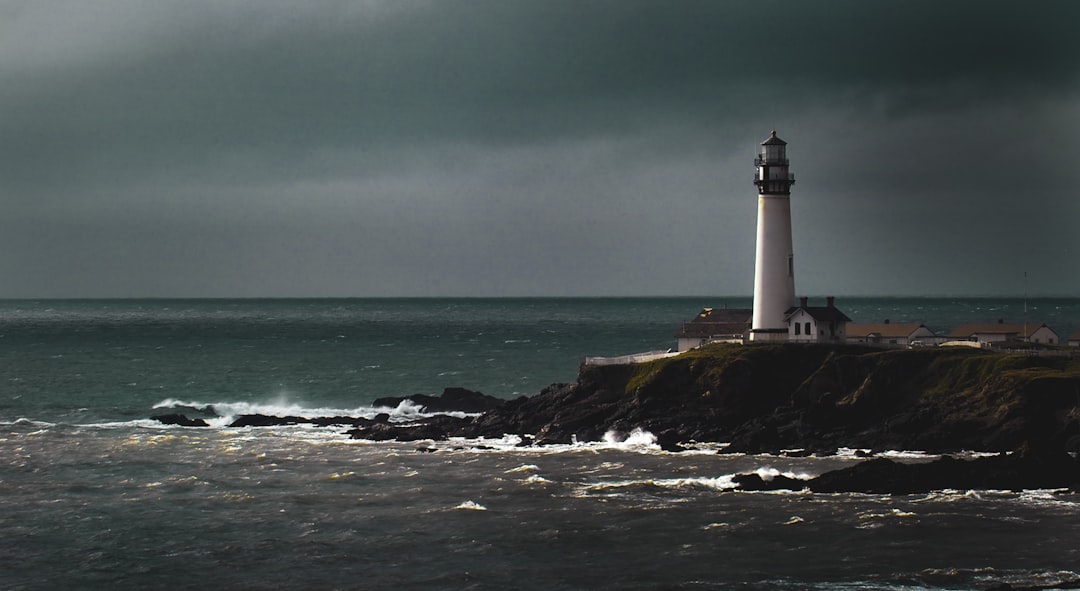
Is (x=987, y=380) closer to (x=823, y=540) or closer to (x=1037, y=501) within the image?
(x=1037, y=501)

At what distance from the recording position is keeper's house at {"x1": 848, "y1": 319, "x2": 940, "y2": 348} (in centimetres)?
7194

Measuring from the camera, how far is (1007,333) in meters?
76.4

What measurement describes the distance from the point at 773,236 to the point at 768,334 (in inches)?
256

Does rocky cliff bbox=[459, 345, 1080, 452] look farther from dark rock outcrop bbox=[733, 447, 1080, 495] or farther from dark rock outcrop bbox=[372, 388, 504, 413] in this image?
dark rock outcrop bbox=[372, 388, 504, 413]

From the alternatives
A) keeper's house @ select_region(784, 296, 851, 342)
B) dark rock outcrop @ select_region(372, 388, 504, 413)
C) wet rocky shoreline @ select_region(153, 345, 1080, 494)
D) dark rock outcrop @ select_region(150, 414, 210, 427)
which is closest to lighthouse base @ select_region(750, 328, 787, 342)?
keeper's house @ select_region(784, 296, 851, 342)

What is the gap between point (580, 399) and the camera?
72875 millimetres

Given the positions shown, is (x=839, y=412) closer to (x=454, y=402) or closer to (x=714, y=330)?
(x=714, y=330)

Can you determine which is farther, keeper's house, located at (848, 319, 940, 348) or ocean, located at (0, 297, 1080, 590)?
keeper's house, located at (848, 319, 940, 348)

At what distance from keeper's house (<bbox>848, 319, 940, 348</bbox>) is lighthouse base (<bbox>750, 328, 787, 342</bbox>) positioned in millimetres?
4146

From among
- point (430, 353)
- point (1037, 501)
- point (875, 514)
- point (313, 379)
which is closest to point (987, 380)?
point (1037, 501)

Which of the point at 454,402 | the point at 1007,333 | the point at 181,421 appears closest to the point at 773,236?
the point at 1007,333

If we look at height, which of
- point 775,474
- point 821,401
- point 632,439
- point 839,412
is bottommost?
point 775,474

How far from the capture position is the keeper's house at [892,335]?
7194cm

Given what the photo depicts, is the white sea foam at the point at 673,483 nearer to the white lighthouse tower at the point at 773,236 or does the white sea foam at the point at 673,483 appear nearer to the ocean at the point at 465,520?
the ocean at the point at 465,520
